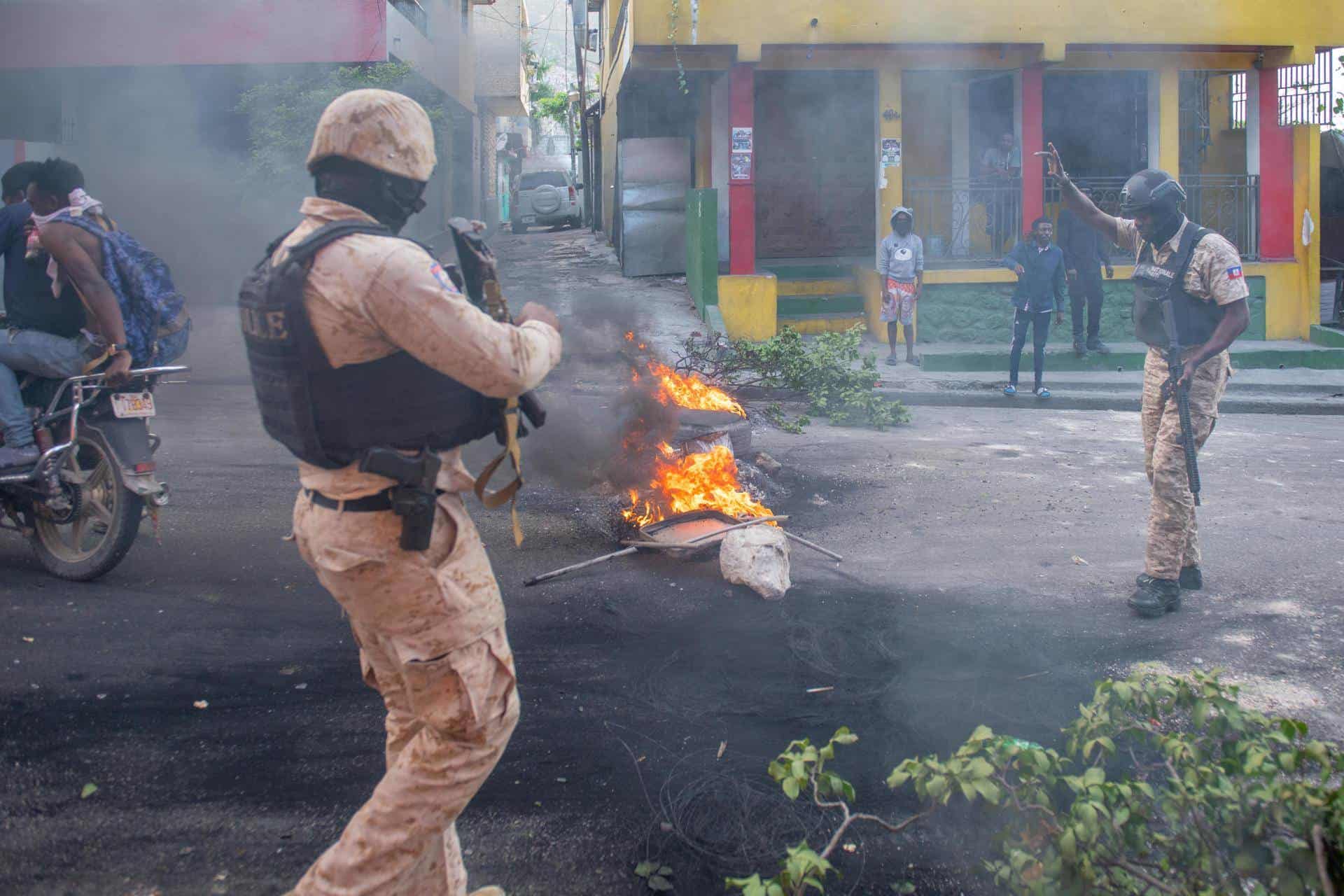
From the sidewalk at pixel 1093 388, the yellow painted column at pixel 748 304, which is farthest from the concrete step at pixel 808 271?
the sidewalk at pixel 1093 388

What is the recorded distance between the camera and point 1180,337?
507 centimetres

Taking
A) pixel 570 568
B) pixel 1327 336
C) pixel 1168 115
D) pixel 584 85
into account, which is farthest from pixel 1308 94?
pixel 584 85

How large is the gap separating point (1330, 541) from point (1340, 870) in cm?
489

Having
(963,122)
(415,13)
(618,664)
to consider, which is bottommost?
(618,664)

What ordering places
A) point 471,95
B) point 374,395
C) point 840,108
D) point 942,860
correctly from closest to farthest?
point 374,395, point 942,860, point 840,108, point 471,95

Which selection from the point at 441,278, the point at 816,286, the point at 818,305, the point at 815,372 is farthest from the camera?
the point at 816,286

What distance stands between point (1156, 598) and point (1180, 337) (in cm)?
119

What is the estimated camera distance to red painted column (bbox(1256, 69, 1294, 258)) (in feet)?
47.3

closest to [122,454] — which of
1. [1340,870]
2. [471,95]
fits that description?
[1340,870]

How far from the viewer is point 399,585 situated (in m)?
2.35

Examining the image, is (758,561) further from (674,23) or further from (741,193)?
(674,23)

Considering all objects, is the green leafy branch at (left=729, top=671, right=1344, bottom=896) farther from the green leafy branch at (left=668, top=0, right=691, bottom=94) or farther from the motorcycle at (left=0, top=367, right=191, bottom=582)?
the green leafy branch at (left=668, top=0, right=691, bottom=94)

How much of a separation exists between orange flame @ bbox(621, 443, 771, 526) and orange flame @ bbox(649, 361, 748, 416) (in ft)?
2.18

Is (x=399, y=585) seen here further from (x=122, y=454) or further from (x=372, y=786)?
(x=122, y=454)
